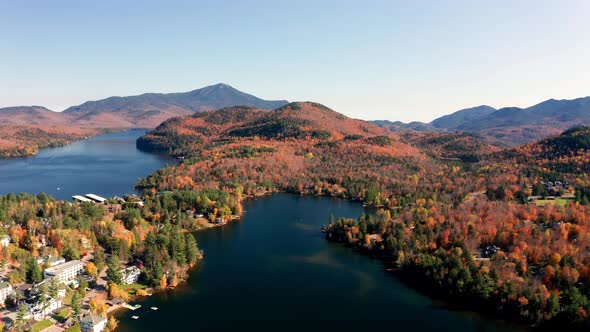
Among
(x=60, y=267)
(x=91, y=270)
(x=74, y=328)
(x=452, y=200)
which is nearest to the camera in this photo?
(x=74, y=328)

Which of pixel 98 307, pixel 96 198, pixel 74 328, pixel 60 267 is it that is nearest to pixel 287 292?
pixel 98 307

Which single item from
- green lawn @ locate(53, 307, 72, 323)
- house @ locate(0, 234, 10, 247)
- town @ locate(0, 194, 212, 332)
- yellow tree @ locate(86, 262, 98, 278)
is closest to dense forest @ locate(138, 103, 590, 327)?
town @ locate(0, 194, 212, 332)

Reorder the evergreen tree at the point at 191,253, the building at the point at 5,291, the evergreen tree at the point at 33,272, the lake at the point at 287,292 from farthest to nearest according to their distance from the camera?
the evergreen tree at the point at 191,253 → the evergreen tree at the point at 33,272 → the lake at the point at 287,292 → the building at the point at 5,291

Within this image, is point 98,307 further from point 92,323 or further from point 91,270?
point 91,270

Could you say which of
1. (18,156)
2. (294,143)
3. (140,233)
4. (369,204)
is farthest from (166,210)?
(18,156)

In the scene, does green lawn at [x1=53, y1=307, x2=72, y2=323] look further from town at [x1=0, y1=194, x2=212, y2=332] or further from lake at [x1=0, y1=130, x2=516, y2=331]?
lake at [x1=0, y1=130, x2=516, y2=331]

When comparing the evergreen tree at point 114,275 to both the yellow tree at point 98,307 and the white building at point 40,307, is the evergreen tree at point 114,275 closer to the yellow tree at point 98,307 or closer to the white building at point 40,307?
the yellow tree at point 98,307

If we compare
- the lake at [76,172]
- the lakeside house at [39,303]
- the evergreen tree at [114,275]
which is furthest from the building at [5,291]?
the lake at [76,172]
